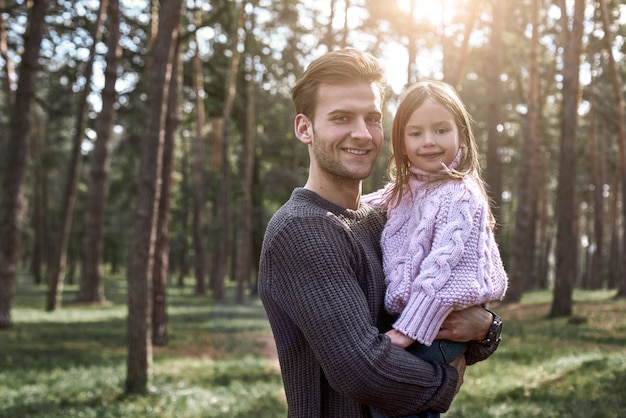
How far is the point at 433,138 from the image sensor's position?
117 inches

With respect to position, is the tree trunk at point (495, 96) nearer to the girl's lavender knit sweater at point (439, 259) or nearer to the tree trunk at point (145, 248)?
the tree trunk at point (145, 248)

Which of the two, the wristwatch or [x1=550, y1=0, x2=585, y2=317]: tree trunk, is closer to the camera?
the wristwatch

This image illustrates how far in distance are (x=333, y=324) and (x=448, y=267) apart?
519 millimetres

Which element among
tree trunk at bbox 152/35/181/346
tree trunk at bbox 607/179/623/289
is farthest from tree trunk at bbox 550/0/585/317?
tree trunk at bbox 607/179/623/289

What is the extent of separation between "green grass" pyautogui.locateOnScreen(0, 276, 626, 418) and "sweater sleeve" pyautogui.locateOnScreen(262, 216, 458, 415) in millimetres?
6540

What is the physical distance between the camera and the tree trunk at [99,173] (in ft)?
72.5

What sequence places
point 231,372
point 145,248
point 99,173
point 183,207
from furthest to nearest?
point 183,207 < point 99,173 < point 231,372 < point 145,248

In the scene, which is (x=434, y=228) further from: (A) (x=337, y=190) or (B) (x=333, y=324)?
(B) (x=333, y=324)

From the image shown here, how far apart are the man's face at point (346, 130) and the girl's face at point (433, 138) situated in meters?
0.21

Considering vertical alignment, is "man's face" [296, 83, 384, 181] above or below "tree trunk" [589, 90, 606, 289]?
below

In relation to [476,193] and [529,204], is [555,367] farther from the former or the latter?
[529,204]

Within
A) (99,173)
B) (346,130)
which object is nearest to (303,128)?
(346,130)

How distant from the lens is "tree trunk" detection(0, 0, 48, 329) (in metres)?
16.8

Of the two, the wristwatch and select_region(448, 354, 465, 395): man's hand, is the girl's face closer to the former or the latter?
the wristwatch
